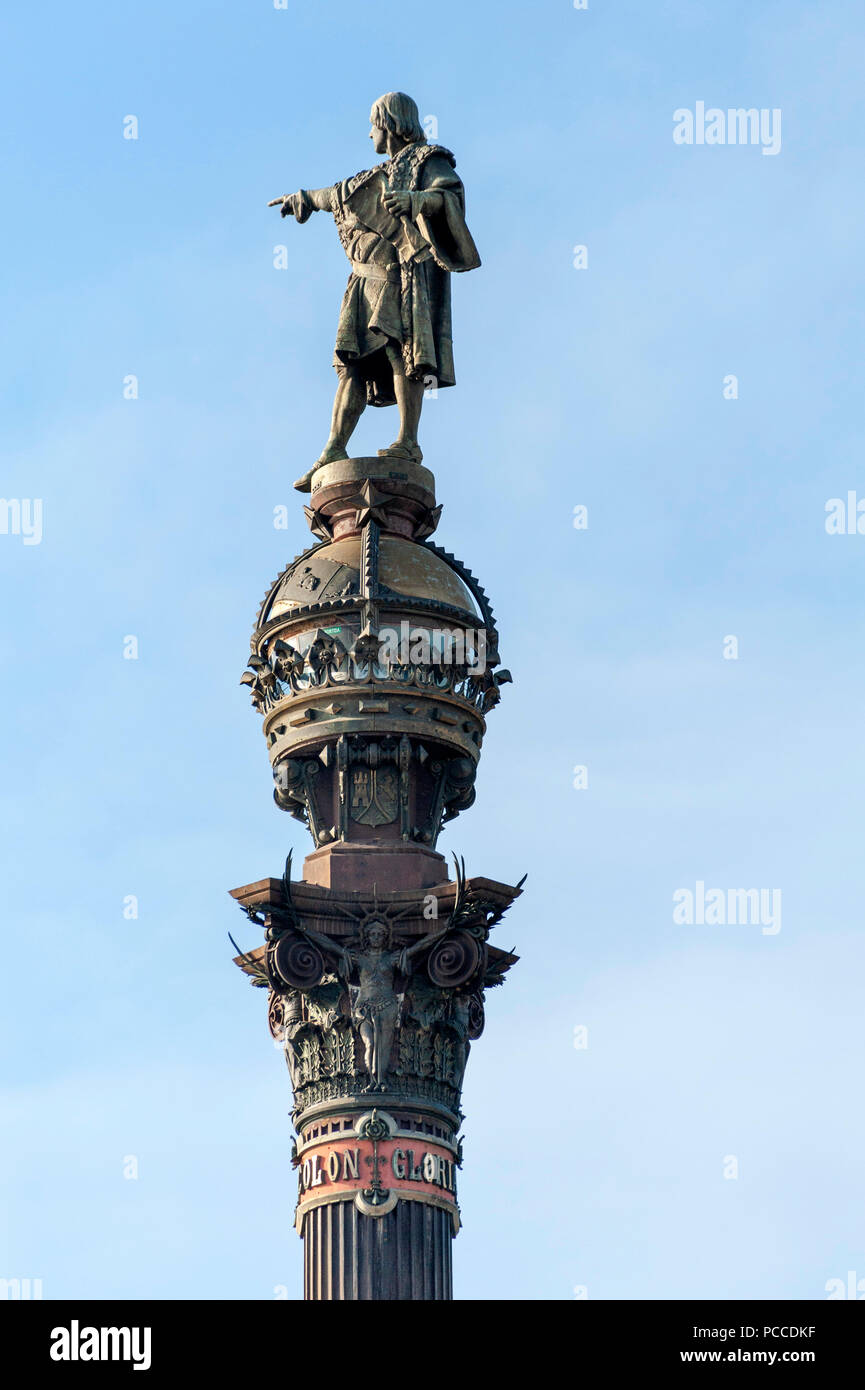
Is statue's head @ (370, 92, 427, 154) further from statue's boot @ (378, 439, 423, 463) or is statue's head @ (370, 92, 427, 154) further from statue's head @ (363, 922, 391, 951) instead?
statue's head @ (363, 922, 391, 951)

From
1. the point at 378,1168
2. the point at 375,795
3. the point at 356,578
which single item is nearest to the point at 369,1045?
the point at 378,1168

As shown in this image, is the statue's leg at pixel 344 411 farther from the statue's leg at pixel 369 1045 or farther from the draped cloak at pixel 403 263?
the statue's leg at pixel 369 1045

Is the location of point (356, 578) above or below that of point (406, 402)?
below

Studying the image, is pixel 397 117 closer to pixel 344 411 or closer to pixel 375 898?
pixel 344 411

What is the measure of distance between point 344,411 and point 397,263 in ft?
10.4

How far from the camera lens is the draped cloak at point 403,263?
2635 inches

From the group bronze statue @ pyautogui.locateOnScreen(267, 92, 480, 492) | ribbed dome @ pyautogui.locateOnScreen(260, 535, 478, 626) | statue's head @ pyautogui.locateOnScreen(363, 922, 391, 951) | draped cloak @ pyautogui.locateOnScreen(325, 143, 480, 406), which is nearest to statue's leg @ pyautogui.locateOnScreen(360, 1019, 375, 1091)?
statue's head @ pyautogui.locateOnScreen(363, 922, 391, 951)

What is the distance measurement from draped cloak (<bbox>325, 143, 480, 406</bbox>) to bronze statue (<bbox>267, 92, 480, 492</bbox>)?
20mm

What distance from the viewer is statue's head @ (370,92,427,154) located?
6750cm

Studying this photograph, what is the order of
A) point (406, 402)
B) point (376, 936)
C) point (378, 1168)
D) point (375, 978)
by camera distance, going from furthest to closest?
1. point (406, 402)
2. point (376, 936)
3. point (375, 978)
4. point (378, 1168)

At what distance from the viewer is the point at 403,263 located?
67.4m

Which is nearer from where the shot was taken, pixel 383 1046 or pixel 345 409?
pixel 383 1046
